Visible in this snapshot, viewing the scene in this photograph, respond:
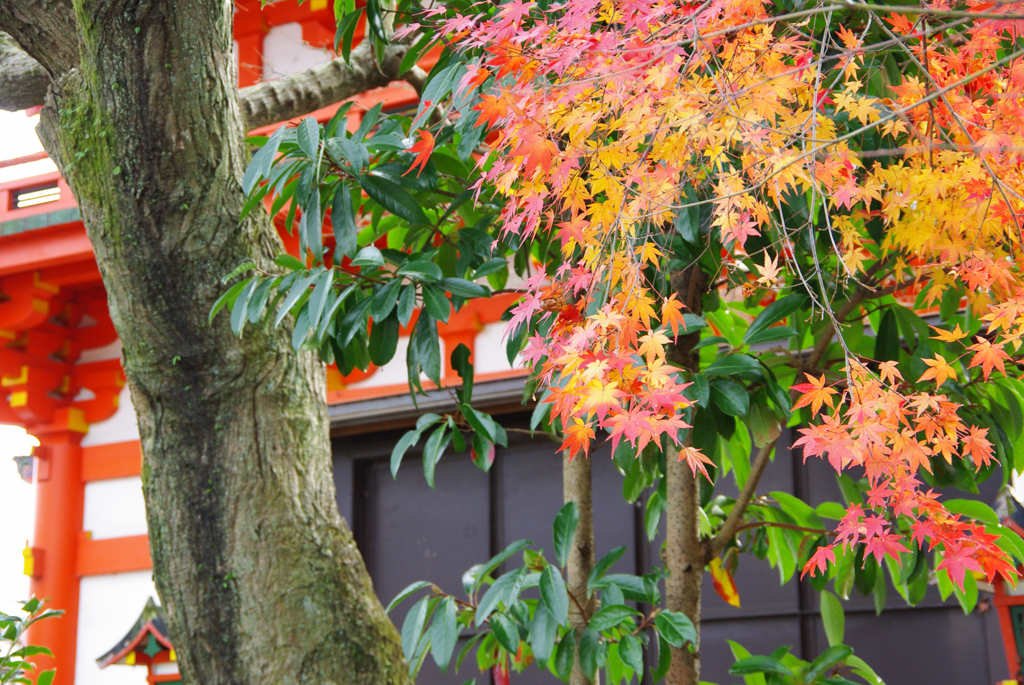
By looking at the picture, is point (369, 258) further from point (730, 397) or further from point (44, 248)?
point (44, 248)

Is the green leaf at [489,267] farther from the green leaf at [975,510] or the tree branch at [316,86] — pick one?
the green leaf at [975,510]

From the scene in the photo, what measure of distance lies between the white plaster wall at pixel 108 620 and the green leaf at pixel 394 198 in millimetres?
3268

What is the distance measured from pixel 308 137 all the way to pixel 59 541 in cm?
359

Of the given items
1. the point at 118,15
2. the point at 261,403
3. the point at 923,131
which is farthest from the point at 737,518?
the point at 118,15

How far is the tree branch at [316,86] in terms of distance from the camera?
2.23 m

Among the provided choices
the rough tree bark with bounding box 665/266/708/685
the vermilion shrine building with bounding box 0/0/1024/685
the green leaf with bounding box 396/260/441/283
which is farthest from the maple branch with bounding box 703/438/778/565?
the vermilion shrine building with bounding box 0/0/1024/685

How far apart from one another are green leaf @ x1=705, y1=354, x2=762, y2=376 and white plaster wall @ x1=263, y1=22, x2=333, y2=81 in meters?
3.26

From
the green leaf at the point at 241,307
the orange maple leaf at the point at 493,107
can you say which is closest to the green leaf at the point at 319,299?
the green leaf at the point at 241,307

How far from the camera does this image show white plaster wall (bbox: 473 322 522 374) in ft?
12.7

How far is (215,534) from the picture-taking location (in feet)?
5.53

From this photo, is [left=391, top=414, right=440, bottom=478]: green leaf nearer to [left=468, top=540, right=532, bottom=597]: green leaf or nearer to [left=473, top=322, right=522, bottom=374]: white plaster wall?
[left=468, top=540, right=532, bottom=597]: green leaf

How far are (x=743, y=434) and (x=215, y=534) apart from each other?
1.29m

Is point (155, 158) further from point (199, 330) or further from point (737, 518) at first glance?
point (737, 518)

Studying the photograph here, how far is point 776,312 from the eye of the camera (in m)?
1.72
